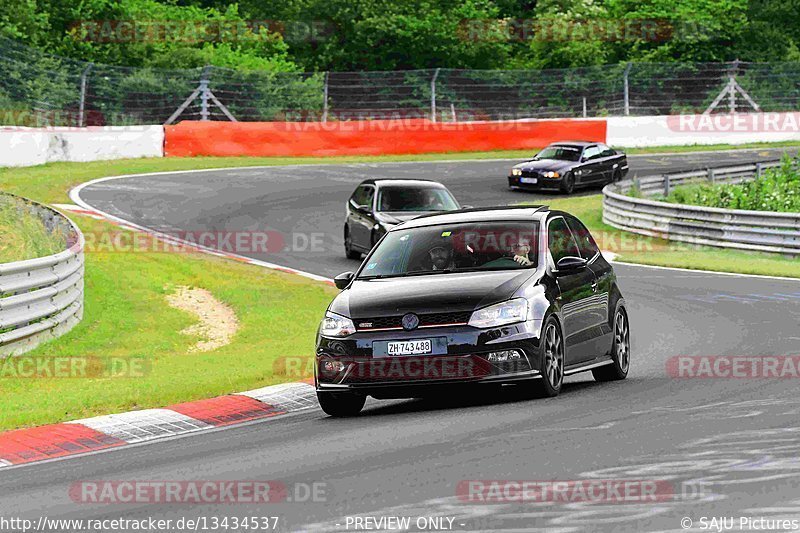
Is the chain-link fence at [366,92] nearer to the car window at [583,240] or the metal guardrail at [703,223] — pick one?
the metal guardrail at [703,223]

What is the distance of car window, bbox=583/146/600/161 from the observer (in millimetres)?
40750

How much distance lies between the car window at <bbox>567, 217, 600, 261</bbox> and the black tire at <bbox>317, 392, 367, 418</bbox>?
272cm

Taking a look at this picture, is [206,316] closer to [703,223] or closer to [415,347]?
[415,347]

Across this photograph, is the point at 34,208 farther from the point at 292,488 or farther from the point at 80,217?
the point at 292,488

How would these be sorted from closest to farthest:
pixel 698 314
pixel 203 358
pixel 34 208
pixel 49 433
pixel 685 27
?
1. pixel 49 433
2. pixel 203 358
3. pixel 698 314
4. pixel 34 208
5. pixel 685 27

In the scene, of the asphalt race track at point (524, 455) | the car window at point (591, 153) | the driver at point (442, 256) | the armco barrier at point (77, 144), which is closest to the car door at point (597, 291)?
the asphalt race track at point (524, 455)

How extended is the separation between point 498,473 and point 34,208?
A: 16.4 m

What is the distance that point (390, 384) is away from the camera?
11.1 m

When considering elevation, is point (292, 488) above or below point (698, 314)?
above

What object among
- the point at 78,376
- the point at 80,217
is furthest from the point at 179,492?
the point at 80,217

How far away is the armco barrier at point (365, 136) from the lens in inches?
1713

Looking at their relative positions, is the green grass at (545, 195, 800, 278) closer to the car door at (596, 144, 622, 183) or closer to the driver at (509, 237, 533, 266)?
the car door at (596, 144, 622, 183)

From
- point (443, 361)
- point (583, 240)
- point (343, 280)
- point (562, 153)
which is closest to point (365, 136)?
point (562, 153)

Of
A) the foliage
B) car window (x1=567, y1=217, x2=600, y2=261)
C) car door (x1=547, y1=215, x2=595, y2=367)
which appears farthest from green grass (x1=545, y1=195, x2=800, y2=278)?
car door (x1=547, y1=215, x2=595, y2=367)
